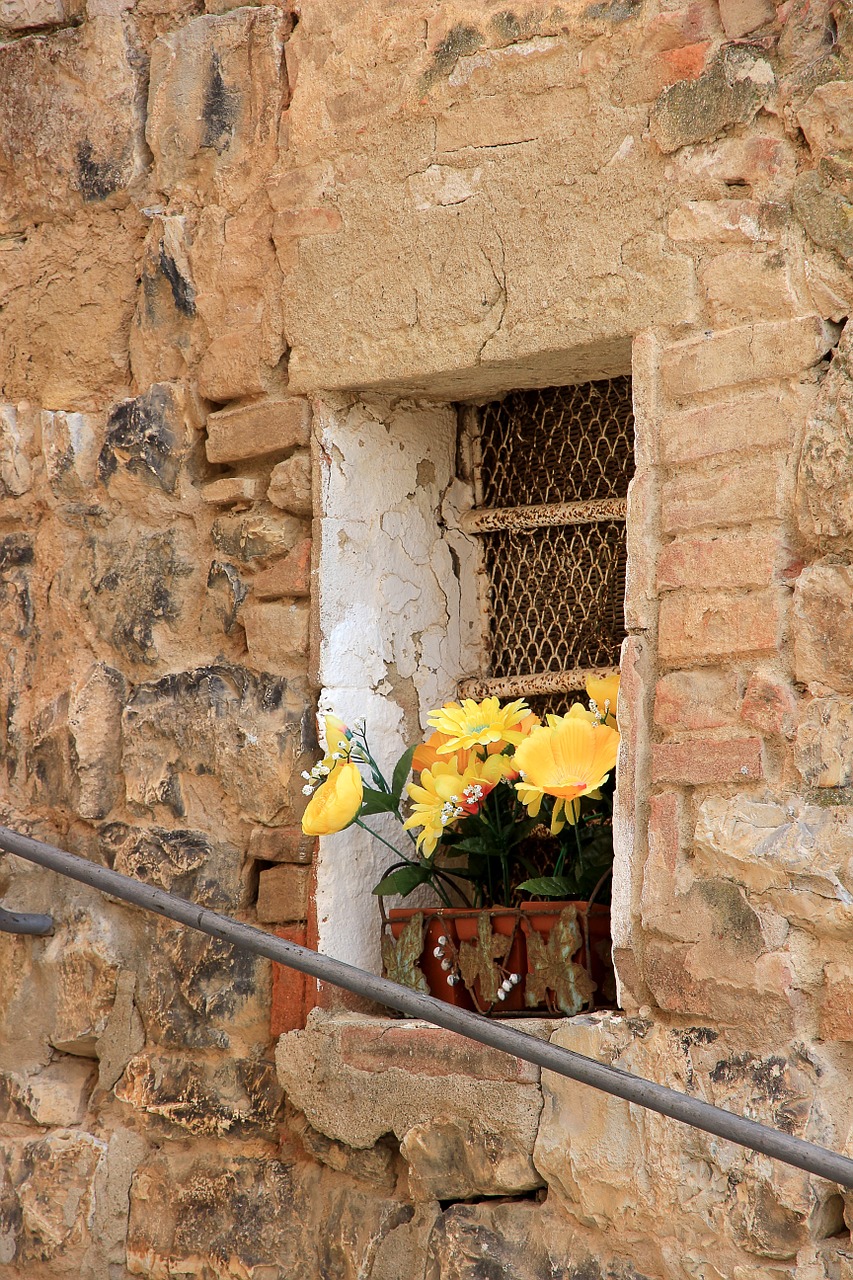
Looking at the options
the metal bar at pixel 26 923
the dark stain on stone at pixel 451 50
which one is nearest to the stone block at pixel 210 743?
the metal bar at pixel 26 923

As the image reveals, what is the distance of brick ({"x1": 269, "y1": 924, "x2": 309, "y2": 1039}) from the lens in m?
2.50

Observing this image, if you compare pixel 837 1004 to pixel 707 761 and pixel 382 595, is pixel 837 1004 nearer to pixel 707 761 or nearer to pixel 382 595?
pixel 707 761

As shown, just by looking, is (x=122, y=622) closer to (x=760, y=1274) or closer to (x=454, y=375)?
(x=454, y=375)

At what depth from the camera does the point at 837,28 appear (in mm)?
2162

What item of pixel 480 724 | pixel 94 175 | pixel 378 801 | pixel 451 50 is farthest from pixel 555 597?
pixel 94 175

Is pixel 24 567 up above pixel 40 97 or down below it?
below

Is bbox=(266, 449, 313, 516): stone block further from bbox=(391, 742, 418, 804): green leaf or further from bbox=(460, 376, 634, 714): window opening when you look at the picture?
bbox=(391, 742, 418, 804): green leaf

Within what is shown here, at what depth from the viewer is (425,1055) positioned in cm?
231

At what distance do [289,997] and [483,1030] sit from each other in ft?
2.33

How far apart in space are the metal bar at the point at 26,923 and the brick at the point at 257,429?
0.87 metres

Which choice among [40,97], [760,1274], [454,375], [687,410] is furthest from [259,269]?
[760,1274]

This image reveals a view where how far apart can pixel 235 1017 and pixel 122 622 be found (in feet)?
2.39

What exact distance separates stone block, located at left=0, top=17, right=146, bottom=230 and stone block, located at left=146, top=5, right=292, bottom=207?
0.19ft

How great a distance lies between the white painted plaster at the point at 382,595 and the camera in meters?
2.57
